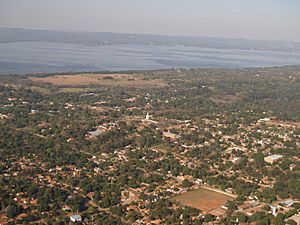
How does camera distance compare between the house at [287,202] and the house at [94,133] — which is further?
the house at [94,133]

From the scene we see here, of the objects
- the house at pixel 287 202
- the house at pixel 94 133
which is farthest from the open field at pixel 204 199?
the house at pixel 94 133

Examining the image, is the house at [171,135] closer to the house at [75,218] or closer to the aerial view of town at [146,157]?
the aerial view of town at [146,157]

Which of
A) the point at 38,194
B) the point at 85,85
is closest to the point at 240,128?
the point at 38,194

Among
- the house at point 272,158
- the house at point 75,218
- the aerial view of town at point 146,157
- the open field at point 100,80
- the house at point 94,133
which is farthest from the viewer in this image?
the open field at point 100,80

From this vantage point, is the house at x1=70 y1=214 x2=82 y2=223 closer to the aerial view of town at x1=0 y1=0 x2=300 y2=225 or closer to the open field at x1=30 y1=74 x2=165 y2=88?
the aerial view of town at x1=0 y1=0 x2=300 y2=225

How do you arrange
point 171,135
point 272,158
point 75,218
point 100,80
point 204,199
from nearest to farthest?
point 75,218 < point 204,199 < point 272,158 < point 171,135 < point 100,80

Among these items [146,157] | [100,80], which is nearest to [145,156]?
[146,157]

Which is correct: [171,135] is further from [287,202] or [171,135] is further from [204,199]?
[287,202]
